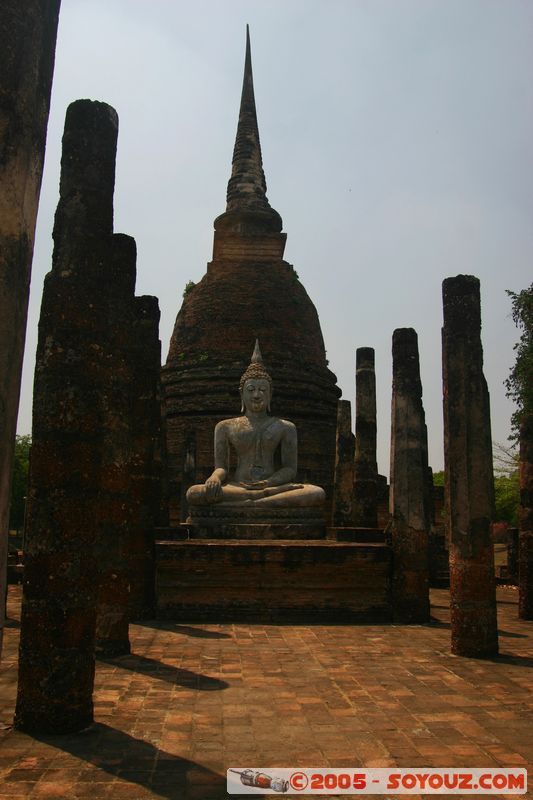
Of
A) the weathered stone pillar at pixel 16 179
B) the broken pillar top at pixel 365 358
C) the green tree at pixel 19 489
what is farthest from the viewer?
the green tree at pixel 19 489

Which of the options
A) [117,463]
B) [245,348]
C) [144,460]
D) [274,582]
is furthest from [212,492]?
[245,348]

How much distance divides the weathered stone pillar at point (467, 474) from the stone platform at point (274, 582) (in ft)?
7.94

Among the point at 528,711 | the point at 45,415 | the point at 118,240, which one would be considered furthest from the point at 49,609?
the point at 118,240

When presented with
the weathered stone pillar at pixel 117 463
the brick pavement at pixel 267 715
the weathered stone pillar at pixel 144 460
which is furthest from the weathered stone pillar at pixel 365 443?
the weathered stone pillar at pixel 117 463

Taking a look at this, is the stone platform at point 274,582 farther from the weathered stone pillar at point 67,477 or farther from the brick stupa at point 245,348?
the brick stupa at point 245,348

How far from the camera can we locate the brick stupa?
67.7ft

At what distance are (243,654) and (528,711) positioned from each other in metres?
2.85

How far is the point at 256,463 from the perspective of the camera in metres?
13.9

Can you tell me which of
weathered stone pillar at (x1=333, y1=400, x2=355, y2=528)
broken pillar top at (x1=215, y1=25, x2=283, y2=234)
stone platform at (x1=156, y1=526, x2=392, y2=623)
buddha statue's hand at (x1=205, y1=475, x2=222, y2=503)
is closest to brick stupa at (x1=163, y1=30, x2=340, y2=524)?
broken pillar top at (x1=215, y1=25, x2=283, y2=234)

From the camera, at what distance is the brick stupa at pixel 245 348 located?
67.7 ft

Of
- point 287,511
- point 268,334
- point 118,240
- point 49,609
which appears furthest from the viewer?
point 268,334

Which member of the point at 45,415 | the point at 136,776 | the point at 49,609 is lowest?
the point at 136,776

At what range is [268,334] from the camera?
71.4 feet

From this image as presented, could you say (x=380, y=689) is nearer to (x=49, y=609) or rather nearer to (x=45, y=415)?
(x=49, y=609)
